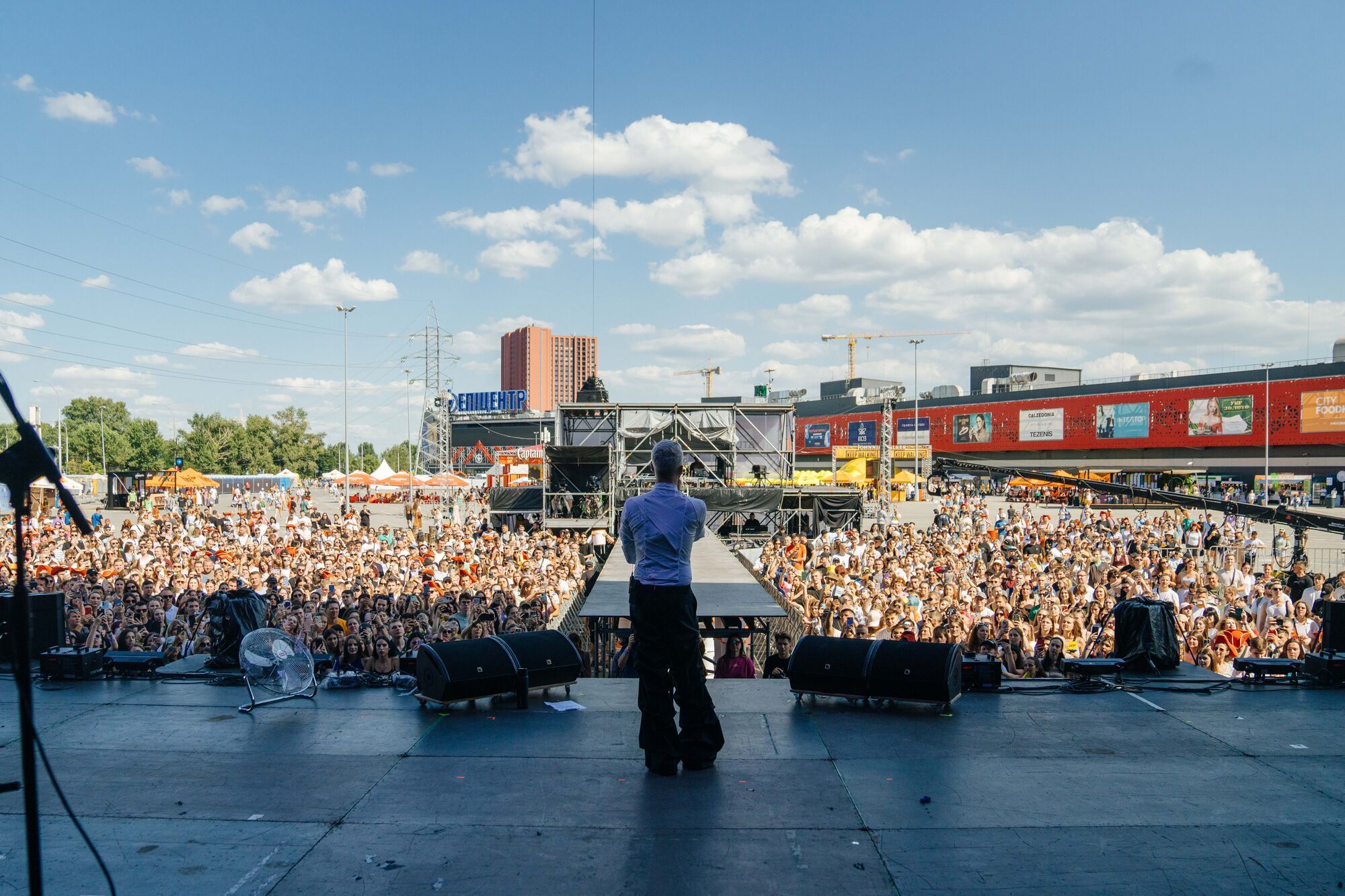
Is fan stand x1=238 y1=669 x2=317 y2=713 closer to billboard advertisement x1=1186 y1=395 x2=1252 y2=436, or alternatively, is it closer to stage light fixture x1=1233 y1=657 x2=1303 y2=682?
stage light fixture x1=1233 y1=657 x2=1303 y2=682

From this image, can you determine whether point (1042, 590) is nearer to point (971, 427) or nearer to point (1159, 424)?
point (1159, 424)

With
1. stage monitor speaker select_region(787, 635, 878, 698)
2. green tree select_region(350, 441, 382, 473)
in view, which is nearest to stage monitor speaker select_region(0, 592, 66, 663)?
stage monitor speaker select_region(787, 635, 878, 698)

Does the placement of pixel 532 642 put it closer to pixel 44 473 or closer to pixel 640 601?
pixel 640 601

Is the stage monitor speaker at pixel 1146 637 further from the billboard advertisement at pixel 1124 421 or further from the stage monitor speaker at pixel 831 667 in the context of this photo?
the billboard advertisement at pixel 1124 421

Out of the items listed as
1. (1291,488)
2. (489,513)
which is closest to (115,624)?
(489,513)

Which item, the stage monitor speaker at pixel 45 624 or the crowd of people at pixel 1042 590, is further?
the crowd of people at pixel 1042 590

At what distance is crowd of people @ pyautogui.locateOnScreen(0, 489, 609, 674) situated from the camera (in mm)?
10930

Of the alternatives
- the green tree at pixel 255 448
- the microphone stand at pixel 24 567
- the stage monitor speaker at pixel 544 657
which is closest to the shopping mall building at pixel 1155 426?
the stage monitor speaker at pixel 544 657

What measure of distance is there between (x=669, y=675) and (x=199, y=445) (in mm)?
93910

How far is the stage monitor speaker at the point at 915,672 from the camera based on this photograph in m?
5.95

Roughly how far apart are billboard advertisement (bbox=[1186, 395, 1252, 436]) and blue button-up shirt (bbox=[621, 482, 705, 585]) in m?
55.9

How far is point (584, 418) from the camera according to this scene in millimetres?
30906

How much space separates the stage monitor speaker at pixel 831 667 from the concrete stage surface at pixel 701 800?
0.17m

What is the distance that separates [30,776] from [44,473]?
0.98 meters
